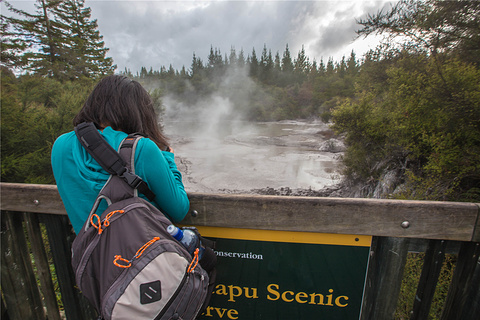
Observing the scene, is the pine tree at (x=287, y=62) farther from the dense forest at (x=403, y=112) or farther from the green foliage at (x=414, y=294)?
the green foliage at (x=414, y=294)

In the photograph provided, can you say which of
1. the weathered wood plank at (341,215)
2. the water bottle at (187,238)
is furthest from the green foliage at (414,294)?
the water bottle at (187,238)

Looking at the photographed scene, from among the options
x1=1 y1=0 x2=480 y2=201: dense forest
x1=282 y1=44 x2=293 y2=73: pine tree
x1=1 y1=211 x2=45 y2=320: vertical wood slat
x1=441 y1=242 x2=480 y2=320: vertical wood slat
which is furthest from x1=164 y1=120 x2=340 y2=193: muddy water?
x1=282 y1=44 x2=293 y2=73: pine tree

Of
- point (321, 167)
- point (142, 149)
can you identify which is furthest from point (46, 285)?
point (321, 167)

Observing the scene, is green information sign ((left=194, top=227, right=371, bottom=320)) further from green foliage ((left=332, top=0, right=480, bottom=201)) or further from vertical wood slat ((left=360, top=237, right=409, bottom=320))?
green foliage ((left=332, top=0, right=480, bottom=201))

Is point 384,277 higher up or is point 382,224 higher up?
point 382,224

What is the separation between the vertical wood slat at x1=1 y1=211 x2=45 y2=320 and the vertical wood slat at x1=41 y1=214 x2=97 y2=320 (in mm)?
284

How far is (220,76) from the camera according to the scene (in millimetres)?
68188

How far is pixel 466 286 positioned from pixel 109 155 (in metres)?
1.87

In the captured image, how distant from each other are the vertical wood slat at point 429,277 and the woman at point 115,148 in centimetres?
128

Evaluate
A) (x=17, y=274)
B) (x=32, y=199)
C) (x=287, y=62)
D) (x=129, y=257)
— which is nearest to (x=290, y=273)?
(x=129, y=257)

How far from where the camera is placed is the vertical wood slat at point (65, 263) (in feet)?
5.31

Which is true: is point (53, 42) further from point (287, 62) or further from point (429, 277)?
point (287, 62)

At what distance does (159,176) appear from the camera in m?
1.09

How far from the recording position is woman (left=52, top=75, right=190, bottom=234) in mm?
1079
